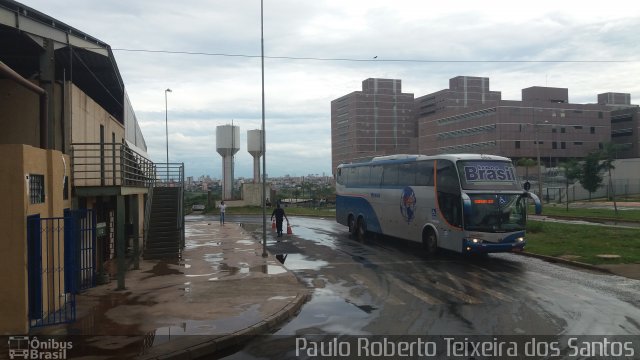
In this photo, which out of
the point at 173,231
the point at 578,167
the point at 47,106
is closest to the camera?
the point at 47,106

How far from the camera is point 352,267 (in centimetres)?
1644

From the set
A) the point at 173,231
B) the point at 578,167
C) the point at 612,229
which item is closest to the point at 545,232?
the point at 612,229

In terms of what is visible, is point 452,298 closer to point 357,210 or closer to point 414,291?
point 414,291

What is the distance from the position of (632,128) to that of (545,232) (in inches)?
3664

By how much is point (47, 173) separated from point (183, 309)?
3.85 meters

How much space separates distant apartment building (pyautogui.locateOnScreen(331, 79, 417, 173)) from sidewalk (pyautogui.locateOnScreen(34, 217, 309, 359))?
5679 inches

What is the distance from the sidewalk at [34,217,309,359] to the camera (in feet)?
27.1

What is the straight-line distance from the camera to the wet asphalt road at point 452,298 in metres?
9.20

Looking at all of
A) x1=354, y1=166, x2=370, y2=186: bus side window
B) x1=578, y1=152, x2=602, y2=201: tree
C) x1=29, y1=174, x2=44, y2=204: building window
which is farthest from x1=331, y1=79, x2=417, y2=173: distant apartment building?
x1=29, y1=174, x2=44, y2=204: building window

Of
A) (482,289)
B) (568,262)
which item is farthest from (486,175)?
(482,289)

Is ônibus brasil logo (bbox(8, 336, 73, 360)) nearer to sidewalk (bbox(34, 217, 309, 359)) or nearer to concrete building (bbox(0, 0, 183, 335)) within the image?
sidewalk (bbox(34, 217, 309, 359))

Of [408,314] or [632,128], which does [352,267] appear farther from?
[632,128]

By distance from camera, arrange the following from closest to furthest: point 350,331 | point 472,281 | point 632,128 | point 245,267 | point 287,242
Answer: point 350,331 < point 472,281 < point 245,267 < point 287,242 < point 632,128

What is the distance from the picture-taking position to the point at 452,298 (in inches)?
460
